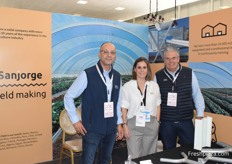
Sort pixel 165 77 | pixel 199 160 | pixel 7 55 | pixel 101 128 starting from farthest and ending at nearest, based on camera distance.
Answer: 1. pixel 7 55
2. pixel 165 77
3. pixel 101 128
4. pixel 199 160

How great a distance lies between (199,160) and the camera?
164 cm

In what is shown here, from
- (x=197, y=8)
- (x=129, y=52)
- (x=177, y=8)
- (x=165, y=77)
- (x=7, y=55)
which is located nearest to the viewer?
(x=165, y=77)

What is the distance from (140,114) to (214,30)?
176 cm

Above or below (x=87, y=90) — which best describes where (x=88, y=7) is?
above

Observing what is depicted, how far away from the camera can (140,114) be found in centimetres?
237

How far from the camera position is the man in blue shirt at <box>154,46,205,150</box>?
98.1 inches

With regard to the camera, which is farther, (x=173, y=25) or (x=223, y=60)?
(x=173, y=25)

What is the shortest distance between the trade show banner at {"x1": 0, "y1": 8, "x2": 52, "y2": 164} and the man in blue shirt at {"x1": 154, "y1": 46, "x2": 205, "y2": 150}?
1.71m

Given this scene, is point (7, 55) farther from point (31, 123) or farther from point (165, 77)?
point (165, 77)

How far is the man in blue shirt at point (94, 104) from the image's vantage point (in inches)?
86.4

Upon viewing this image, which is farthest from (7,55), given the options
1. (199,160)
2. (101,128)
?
(199,160)

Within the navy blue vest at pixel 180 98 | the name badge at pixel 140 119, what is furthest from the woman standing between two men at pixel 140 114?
the navy blue vest at pixel 180 98

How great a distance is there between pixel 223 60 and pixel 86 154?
7.19 ft

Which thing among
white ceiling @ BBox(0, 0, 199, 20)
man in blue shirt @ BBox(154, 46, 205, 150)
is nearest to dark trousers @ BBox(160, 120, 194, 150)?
man in blue shirt @ BBox(154, 46, 205, 150)
